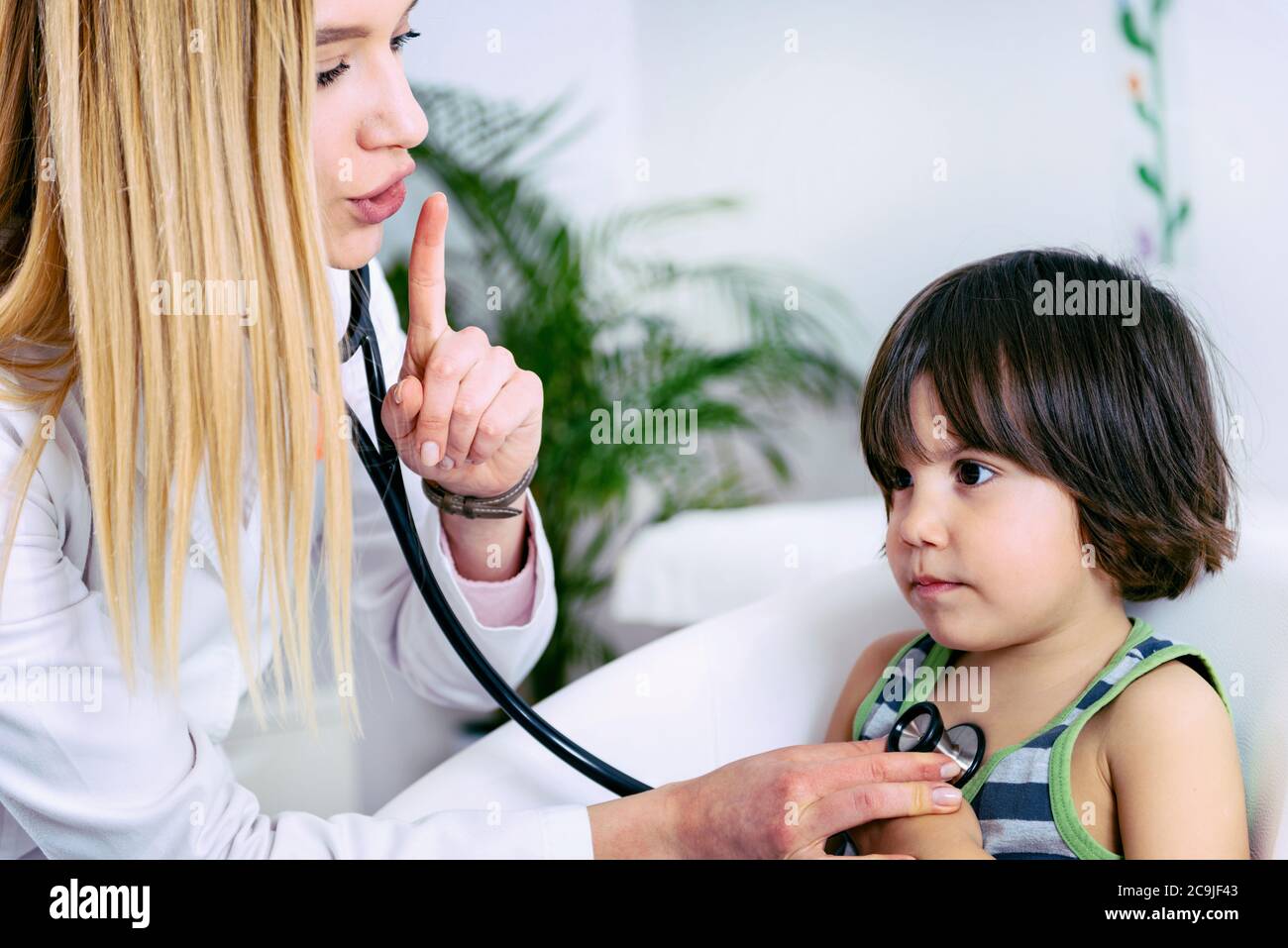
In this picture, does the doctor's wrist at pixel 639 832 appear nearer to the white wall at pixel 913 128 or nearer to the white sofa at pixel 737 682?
the white sofa at pixel 737 682

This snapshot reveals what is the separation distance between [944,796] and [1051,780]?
0.07 meters

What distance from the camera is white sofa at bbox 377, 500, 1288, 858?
2.44 feet

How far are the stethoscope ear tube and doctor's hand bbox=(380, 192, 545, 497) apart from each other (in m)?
0.02

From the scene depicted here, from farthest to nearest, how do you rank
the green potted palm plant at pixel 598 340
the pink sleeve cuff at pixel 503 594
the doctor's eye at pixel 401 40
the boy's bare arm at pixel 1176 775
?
the green potted palm plant at pixel 598 340 → the pink sleeve cuff at pixel 503 594 → the doctor's eye at pixel 401 40 → the boy's bare arm at pixel 1176 775

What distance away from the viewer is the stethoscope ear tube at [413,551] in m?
0.73

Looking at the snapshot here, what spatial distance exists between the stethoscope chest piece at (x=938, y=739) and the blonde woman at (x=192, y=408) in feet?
0.08

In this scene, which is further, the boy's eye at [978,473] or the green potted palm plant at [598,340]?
the green potted palm plant at [598,340]

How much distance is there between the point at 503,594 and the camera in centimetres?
84

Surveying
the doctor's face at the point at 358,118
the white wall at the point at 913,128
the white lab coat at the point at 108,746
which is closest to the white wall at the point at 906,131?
the white wall at the point at 913,128

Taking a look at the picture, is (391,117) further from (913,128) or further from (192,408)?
(913,128)

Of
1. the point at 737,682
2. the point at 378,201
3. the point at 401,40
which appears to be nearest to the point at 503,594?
the point at 737,682

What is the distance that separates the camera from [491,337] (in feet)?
3.76
